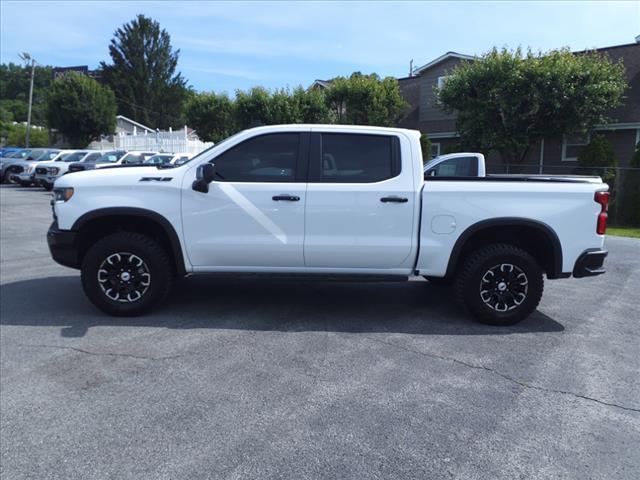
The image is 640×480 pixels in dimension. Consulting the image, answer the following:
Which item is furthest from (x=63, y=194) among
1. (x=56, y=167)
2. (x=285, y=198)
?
(x=56, y=167)

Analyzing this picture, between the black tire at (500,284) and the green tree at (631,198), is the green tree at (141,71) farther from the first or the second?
the black tire at (500,284)

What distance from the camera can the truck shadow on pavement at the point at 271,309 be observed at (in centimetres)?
532

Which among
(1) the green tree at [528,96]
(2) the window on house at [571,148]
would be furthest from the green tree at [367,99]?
(2) the window on house at [571,148]

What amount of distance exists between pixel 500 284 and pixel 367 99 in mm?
19815

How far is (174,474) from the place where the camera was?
2.88 meters

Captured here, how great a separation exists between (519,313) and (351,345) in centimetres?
189

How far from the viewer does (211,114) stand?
3139 cm

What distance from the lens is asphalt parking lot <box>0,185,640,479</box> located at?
3.03 m

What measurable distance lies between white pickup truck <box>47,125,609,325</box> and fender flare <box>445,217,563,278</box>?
0.01 meters

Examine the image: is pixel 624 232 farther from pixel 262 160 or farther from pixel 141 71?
pixel 141 71

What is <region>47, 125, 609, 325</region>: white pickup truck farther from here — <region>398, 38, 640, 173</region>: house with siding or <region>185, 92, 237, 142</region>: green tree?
<region>185, 92, 237, 142</region>: green tree

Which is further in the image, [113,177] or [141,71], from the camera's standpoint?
[141,71]

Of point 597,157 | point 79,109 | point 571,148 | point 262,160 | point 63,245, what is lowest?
point 63,245

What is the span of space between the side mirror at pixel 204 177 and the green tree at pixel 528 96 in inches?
580
